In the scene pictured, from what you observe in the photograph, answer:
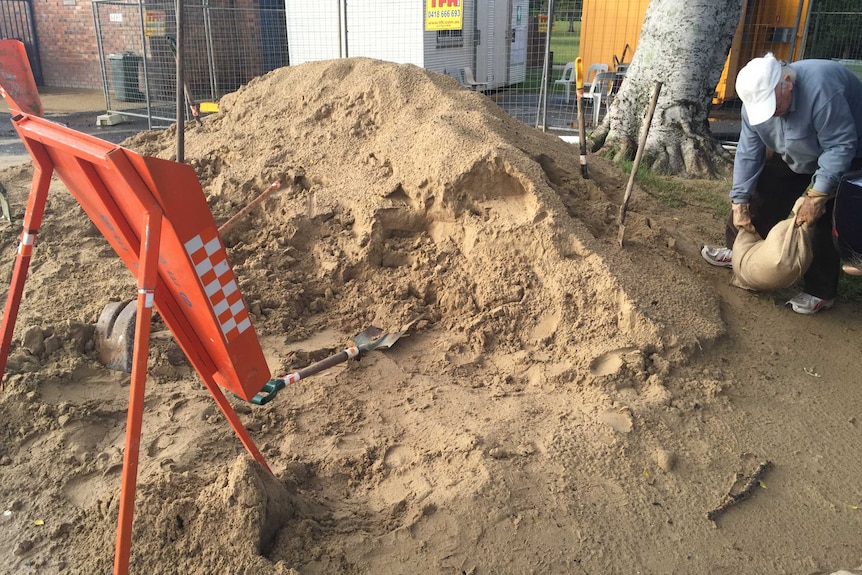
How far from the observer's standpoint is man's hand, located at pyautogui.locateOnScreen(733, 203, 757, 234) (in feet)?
14.7

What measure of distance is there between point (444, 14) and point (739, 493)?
8.78 m

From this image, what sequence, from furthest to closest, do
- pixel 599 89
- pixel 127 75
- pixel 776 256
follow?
pixel 127 75 → pixel 599 89 → pixel 776 256

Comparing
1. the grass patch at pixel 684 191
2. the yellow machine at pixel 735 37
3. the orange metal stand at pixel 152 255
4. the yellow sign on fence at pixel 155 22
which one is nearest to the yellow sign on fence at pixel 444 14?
the yellow machine at pixel 735 37

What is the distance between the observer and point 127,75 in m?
13.4

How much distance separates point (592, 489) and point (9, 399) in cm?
288

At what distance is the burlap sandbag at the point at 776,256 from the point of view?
4.05 m

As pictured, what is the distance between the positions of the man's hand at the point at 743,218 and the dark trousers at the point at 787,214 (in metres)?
0.28

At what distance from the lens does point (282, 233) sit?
4.75m

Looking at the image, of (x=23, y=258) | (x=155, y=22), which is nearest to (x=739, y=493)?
(x=23, y=258)

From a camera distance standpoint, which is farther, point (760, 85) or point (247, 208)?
point (247, 208)

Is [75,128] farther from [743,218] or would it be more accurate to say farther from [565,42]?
[743,218]

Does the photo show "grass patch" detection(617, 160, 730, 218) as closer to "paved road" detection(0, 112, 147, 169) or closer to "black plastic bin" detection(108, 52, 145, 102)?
"paved road" detection(0, 112, 147, 169)

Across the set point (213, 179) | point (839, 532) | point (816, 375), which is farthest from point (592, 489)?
point (213, 179)

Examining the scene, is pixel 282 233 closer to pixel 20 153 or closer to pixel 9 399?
pixel 9 399
